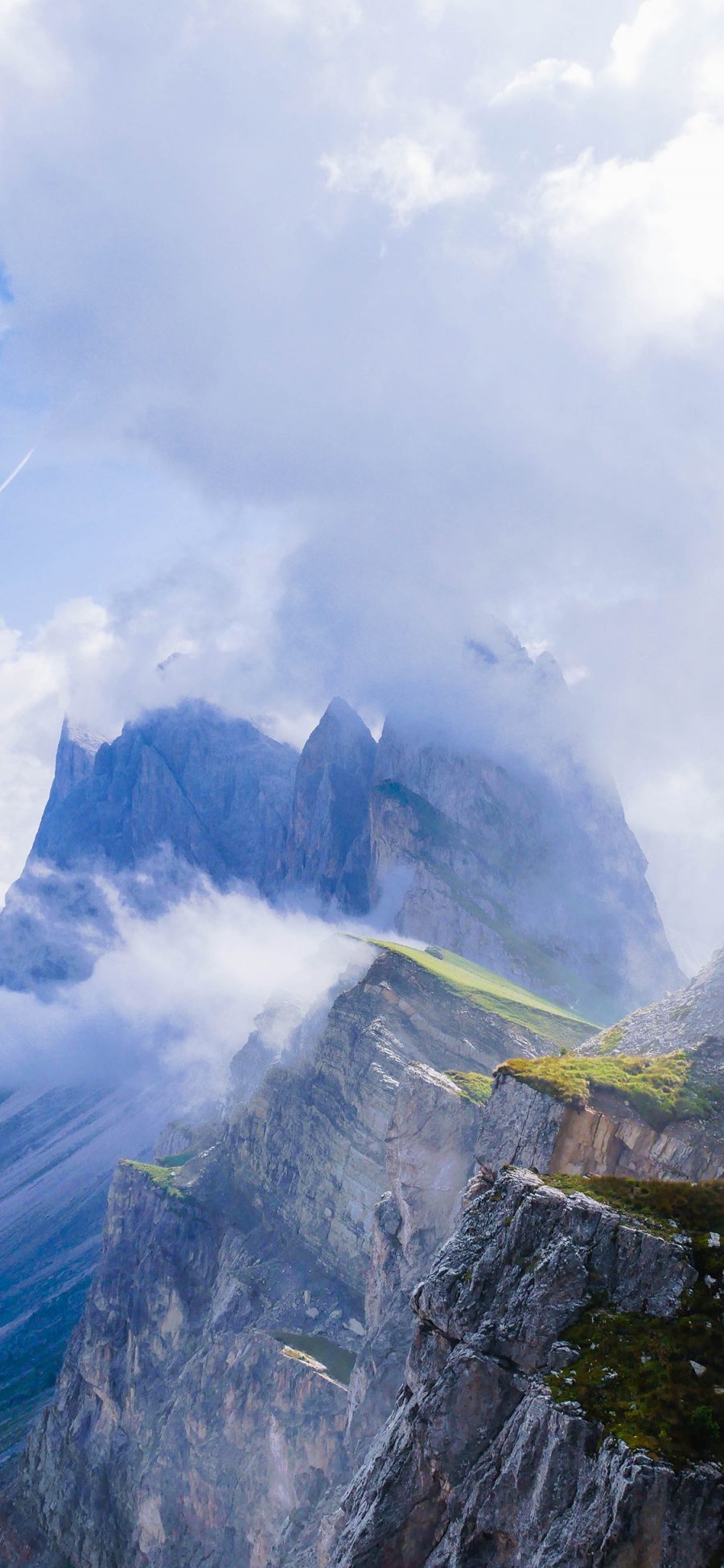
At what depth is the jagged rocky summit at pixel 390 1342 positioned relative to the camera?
114ft

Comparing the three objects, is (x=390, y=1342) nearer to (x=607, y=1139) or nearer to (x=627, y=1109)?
(x=607, y=1139)

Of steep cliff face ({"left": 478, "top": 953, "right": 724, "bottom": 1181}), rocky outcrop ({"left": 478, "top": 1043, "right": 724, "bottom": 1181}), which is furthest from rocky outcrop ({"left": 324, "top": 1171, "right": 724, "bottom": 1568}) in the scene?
rocky outcrop ({"left": 478, "top": 1043, "right": 724, "bottom": 1181})

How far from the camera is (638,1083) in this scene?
2322 inches

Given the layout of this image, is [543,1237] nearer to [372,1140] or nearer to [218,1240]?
[372,1140]

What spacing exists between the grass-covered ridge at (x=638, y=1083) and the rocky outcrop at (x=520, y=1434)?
47.7ft

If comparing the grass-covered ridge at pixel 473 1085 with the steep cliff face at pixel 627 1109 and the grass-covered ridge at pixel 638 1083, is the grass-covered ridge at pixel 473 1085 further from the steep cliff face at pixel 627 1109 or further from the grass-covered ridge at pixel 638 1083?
the grass-covered ridge at pixel 638 1083

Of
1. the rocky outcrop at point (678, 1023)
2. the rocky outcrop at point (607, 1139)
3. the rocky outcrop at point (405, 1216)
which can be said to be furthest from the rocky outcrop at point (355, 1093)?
the rocky outcrop at point (607, 1139)

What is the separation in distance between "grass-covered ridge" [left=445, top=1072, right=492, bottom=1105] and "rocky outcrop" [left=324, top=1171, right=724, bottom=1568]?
53.5 meters

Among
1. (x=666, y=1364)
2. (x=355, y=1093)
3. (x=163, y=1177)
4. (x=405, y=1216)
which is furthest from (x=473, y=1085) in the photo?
(x=163, y=1177)

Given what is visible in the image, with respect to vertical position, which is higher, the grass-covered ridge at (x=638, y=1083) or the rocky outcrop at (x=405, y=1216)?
the grass-covered ridge at (x=638, y=1083)

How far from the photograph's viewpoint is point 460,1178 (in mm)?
91000

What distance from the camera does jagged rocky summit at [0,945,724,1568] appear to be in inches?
1368

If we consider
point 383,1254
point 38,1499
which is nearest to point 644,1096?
point 383,1254

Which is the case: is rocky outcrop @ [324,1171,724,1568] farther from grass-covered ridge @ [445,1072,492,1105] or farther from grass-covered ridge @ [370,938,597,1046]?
grass-covered ridge @ [370,938,597,1046]
